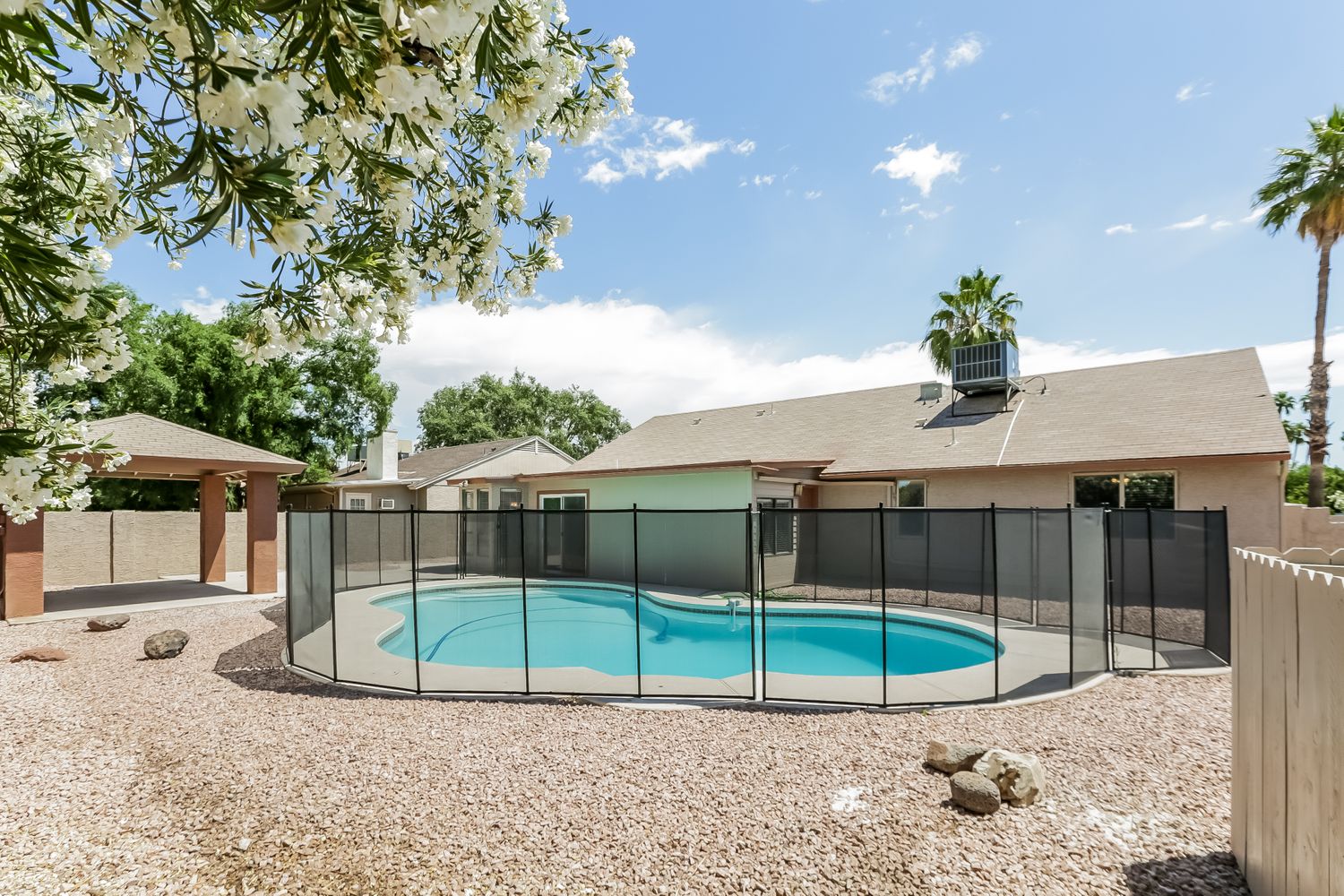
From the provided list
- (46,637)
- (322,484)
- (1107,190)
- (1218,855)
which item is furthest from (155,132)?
(322,484)

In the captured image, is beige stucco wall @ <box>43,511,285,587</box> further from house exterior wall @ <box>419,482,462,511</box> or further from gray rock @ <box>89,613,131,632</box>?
house exterior wall @ <box>419,482,462,511</box>

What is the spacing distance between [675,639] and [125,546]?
15624mm

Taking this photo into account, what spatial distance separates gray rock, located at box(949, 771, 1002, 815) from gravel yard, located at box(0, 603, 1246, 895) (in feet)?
0.30

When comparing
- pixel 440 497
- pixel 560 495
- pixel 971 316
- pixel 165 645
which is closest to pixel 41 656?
pixel 165 645

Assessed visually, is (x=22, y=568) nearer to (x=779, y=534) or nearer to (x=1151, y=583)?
(x=779, y=534)

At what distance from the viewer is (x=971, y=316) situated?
19.7m

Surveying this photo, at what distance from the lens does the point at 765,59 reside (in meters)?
7.89

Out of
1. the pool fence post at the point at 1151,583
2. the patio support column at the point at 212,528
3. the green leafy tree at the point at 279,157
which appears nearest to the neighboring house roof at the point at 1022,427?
the pool fence post at the point at 1151,583

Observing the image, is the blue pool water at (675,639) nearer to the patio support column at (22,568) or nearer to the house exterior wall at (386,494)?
the patio support column at (22,568)

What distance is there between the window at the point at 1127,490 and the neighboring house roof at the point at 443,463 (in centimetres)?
1797

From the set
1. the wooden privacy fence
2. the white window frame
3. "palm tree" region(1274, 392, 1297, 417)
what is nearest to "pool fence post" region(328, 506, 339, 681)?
the wooden privacy fence

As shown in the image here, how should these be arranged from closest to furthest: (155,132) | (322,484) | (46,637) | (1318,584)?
1. (1318,584)
2. (155,132)
3. (46,637)
4. (322,484)

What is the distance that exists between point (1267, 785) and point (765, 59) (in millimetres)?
8342

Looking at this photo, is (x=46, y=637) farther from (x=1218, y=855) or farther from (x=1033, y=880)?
(x=1218, y=855)
